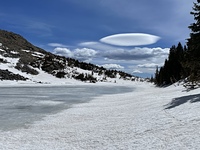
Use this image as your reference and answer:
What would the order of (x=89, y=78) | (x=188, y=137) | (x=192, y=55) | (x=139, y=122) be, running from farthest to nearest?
(x=89, y=78) < (x=192, y=55) < (x=139, y=122) < (x=188, y=137)

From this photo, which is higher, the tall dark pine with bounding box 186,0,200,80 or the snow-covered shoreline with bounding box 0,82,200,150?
the tall dark pine with bounding box 186,0,200,80

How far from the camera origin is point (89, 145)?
9.51 metres

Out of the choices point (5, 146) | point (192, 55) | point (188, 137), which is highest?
point (192, 55)

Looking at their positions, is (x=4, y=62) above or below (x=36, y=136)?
above

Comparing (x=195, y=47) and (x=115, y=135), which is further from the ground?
(x=195, y=47)

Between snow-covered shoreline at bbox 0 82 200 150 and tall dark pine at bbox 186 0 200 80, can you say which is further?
tall dark pine at bbox 186 0 200 80

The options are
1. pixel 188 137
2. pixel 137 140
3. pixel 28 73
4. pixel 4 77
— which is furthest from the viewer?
pixel 28 73

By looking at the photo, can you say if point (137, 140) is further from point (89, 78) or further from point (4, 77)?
point (89, 78)

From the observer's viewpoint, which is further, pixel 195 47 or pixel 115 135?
pixel 195 47

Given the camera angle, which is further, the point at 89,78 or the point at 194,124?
the point at 89,78

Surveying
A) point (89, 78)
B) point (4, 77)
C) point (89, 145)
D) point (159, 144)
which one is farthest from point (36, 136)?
point (89, 78)

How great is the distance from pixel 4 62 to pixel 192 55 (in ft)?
336

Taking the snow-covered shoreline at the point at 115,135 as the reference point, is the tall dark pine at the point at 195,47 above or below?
above

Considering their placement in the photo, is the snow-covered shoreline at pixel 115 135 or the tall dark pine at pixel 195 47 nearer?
the snow-covered shoreline at pixel 115 135
